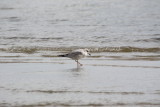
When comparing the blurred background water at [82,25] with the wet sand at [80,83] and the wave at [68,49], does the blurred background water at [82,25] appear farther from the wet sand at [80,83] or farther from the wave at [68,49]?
the wet sand at [80,83]

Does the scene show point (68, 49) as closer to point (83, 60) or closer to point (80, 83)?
point (83, 60)

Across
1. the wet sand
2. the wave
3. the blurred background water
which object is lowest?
the wet sand

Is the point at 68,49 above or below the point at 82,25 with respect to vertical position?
below

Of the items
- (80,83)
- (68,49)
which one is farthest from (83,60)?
(80,83)

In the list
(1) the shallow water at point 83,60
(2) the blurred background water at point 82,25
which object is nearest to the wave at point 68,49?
(1) the shallow water at point 83,60

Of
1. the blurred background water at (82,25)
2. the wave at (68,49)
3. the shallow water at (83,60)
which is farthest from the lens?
the blurred background water at (82,25)

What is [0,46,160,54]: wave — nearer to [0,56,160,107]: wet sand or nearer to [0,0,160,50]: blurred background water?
[0,0,160,50]: blurred background water

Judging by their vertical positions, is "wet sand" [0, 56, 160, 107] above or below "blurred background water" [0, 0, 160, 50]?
below

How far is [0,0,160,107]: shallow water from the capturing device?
377 inches

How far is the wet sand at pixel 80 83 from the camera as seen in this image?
919 centimetres

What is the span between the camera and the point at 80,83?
35.4 ft

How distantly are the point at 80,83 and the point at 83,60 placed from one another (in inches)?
146

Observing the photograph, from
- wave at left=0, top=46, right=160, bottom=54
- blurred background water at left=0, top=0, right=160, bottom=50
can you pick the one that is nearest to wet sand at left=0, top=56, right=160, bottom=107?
wave at left=0, top=46, right=160, bottom=54

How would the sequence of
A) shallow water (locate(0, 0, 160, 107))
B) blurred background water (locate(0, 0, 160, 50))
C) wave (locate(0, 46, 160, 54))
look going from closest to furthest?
1. shallow water (locate(0, 0, 160, 107))
2. wave (locate(0, 46, 160, 54))
3. blurred background water (locate(0, 0, 160, 50))
